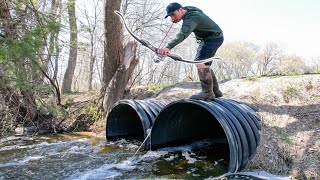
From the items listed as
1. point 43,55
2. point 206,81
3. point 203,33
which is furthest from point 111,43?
point 206,81

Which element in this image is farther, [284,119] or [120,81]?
[120,81]

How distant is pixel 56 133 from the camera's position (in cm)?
800

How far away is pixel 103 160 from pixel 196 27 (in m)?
2.52

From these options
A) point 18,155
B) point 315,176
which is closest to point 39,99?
point 18,155

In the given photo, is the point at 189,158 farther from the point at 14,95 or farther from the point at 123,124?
the point at 14,95

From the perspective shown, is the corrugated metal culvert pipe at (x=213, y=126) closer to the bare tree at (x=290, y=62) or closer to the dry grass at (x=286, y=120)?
the dry grass at (x=286, y=120)

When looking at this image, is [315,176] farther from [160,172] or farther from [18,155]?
[18,155]

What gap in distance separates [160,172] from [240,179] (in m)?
1.06

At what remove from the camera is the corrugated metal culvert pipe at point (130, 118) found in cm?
595

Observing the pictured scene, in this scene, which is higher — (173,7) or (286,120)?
(173,7)

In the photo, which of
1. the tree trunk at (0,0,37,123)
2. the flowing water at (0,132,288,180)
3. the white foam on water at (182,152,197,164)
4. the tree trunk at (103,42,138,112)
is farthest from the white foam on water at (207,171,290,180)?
the tree trunk at (103,42,138,112)

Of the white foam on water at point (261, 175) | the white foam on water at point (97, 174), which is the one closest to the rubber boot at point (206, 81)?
the white foam on water at point (261, 175)

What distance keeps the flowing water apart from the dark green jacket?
1769mm

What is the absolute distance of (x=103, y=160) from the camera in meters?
4.93
